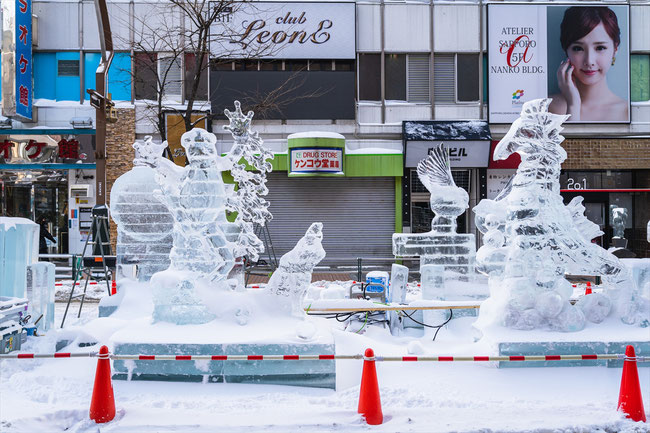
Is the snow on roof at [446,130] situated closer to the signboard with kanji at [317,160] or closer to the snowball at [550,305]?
the signboard with kanji at [317,160]

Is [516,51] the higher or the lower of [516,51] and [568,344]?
the higher

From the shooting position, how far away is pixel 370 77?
21438mm

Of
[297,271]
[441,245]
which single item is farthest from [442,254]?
[297,271]

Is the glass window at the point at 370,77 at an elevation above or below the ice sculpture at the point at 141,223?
above

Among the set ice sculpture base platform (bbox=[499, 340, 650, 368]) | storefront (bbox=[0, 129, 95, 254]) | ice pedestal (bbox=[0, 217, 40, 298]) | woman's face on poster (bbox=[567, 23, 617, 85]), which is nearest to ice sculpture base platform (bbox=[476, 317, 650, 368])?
ice sculpture base platform (bbox=[499, 340, 650, 368])

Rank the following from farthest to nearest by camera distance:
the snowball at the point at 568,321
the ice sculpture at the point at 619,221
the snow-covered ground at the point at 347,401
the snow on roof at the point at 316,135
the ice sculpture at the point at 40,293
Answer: the ice sculpture at the point at 619,221 → the snow on roof at the point at 316,135 → the ice sculpture at the point at 40,293 → the snowball at the point at 568,321 → the snow-covered ground at the point at 347,401

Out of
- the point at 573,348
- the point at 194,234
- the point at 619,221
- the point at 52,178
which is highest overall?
the point at 52,178

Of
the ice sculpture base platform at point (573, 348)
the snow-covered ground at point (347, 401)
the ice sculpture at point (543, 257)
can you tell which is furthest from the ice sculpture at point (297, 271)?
the ice sculpture base platform at point (573, 348)

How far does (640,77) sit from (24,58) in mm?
22574

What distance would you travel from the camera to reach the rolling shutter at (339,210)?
21203 mm

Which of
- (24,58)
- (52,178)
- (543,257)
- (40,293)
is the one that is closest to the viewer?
(543,257)

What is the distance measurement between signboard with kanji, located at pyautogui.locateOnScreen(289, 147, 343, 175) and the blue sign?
960 cm

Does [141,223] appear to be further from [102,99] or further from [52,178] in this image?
[52,178]

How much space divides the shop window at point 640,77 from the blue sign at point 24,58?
2210 cm
